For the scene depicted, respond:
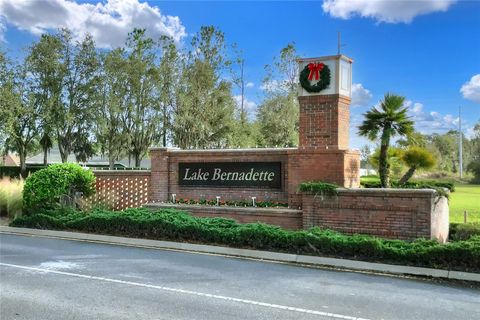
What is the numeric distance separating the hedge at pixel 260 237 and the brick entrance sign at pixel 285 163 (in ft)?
5.42

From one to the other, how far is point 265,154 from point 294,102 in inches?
1066

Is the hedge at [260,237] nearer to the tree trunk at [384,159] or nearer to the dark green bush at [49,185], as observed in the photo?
the dark green bush at [49,185]

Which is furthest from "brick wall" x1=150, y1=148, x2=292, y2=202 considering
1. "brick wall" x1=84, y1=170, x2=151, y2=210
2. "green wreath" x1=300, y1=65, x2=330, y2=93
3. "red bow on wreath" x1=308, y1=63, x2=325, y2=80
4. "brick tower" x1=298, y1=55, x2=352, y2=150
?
"red bow on wreath" x1=308, y1=63, x2=325, y2=80

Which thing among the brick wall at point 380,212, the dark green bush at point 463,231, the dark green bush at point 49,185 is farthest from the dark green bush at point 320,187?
the dark green bush at point 49,185

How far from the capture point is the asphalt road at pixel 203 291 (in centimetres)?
608

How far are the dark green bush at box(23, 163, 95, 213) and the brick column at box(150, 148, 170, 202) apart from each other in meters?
2.51

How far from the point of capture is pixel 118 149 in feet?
143

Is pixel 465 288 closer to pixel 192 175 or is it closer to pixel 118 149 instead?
pixel 192 175

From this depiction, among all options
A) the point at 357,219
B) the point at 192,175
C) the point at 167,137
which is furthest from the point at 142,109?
the point at 357,219

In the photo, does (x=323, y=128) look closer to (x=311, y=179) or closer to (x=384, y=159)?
(x=311, y=179)

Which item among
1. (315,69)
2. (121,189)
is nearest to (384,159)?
(315,69)

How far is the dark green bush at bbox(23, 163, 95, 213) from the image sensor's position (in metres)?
15.1

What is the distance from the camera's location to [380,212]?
36.8ft

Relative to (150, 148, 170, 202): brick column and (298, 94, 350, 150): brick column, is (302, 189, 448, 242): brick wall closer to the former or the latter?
(298, 94, 350, 150): brick column
